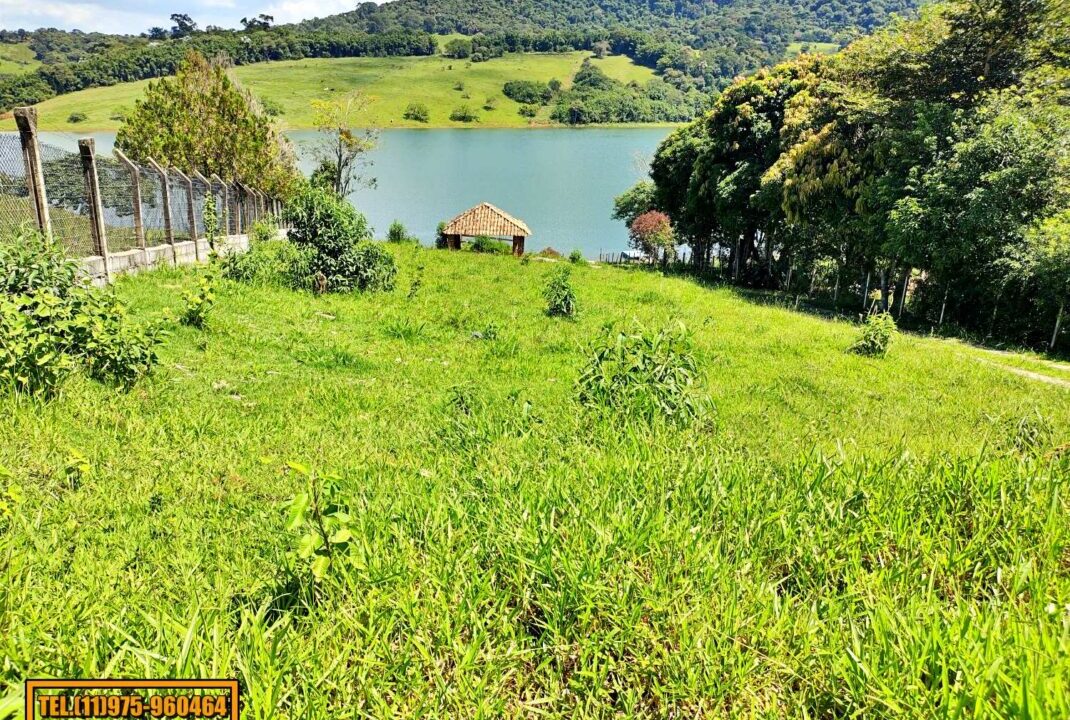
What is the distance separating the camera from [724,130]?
2430cm

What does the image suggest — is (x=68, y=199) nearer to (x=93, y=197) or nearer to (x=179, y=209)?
(x=93, y=197)

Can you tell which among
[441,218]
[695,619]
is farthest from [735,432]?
[441,218]

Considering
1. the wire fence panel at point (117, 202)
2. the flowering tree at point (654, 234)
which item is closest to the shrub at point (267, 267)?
the wire fence panel at point (117, 202)

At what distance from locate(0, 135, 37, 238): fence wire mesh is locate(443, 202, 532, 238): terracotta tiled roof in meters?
23.0

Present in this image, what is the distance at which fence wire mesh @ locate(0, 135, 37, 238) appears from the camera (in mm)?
7977

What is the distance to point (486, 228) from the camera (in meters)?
30.8

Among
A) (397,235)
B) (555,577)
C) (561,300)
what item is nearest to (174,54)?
(397,235)

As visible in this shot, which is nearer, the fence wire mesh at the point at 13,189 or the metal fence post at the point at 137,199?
the fence wire mesh at the point at 13,189

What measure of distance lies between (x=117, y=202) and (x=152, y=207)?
4.46 feet

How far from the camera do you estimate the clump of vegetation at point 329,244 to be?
42.5ft

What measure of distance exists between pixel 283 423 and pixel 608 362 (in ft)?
10.3

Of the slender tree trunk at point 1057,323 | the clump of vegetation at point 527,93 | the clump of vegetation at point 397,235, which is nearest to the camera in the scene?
the slender tree trunk at point 1057,323

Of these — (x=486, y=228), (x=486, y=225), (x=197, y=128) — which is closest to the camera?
(x=197, y=128)

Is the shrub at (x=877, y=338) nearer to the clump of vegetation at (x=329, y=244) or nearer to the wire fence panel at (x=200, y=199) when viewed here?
the clump of vegetation at (x=329, y=244)
